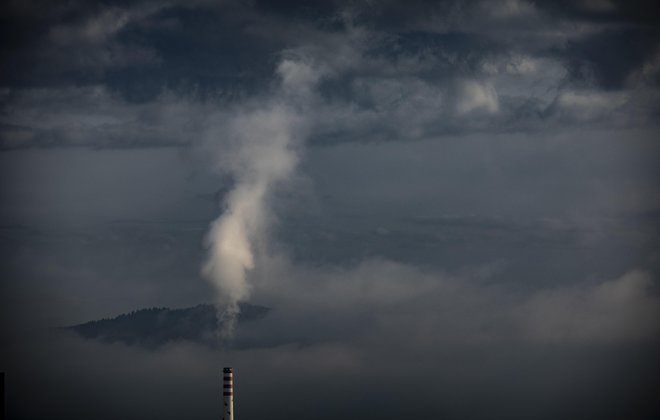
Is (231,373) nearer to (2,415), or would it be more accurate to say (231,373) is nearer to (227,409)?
(227,409)

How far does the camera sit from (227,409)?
634 feet

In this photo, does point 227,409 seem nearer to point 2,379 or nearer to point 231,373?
point 231,373

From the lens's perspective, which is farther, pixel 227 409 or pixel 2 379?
pixel 227 409

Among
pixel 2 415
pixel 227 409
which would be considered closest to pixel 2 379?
pixel 2 415

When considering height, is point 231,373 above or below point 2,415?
above

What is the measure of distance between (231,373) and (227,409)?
6107 millimetres

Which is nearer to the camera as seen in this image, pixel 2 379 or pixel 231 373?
pixel 2 379

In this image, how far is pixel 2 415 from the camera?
157500mm

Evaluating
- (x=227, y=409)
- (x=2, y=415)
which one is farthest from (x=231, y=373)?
(x=2, y=415)

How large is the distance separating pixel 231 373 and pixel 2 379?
4808 centimetres

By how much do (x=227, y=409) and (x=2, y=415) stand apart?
45.7 m

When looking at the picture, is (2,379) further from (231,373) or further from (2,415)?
(231,373)

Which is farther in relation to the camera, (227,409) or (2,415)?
(227,409)

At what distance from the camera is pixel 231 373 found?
19438cm
